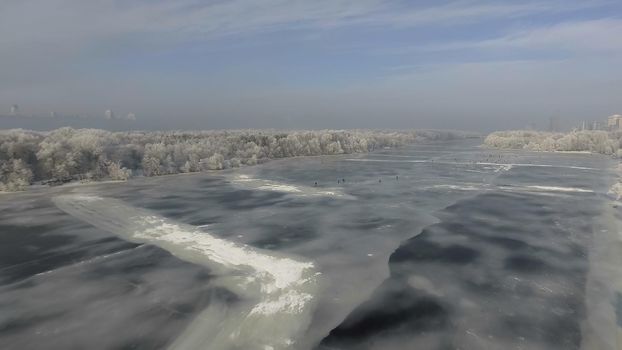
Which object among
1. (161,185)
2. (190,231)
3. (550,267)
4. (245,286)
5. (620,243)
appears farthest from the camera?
(161,185)

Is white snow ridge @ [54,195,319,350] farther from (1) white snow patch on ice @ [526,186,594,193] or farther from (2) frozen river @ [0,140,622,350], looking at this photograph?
(1) white snow patch on ice @ [526,186,594,193]

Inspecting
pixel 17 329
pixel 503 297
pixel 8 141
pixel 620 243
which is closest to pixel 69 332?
pixel 17 329

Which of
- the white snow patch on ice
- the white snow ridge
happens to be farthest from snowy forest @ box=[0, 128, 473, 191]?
the white snow patch on ice

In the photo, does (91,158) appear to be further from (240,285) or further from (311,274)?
(311,274)

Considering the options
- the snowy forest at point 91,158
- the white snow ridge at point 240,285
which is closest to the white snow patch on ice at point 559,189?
the white snow ridge at point 240,285

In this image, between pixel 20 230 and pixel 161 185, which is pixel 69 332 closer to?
pixel 20 230

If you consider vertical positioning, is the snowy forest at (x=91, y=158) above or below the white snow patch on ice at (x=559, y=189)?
above

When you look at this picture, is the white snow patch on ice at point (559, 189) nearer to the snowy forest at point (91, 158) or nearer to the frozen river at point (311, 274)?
the frozen river at point (311, 274)
